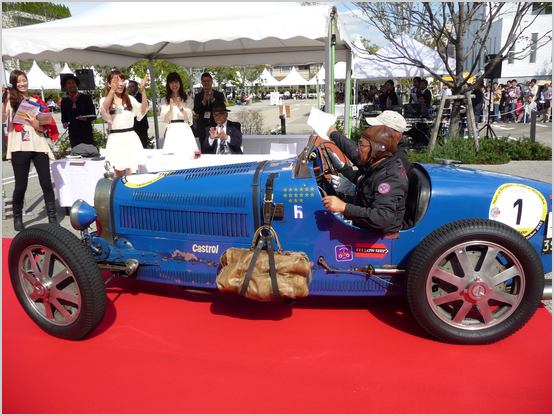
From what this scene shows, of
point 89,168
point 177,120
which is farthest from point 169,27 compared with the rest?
point 89,168

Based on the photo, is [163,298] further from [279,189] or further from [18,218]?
[18,218]

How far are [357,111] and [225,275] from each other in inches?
752

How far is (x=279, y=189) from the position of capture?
2.92m

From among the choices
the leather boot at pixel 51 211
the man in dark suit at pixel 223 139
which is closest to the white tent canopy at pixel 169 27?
the man in dark suit at pixel 223 139

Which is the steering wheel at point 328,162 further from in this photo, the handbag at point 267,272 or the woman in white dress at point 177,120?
the woman in white dress at point 177,120

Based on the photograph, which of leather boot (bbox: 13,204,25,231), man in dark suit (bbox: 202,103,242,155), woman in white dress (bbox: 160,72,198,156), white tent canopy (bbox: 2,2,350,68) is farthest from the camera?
man in dark suit (bbox: 202,103,242,155)

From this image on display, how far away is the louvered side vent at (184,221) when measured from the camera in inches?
119

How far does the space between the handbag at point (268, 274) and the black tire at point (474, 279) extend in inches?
28.2

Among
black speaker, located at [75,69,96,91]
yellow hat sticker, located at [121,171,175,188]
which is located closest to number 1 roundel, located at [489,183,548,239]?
yellow hat sticker, located at [121,171,175,188]

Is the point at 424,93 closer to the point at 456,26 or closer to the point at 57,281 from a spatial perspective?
the point at 456,26

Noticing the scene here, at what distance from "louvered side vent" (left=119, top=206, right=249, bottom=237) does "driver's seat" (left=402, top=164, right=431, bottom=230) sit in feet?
3.92

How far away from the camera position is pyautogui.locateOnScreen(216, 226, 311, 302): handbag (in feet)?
8.89

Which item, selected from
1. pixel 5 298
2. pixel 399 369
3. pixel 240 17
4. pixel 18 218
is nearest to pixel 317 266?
pixel 399 369

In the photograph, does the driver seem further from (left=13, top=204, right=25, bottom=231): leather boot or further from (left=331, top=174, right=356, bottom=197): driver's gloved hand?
(left=13, top=204, right=25, bottom=231): leather boot
